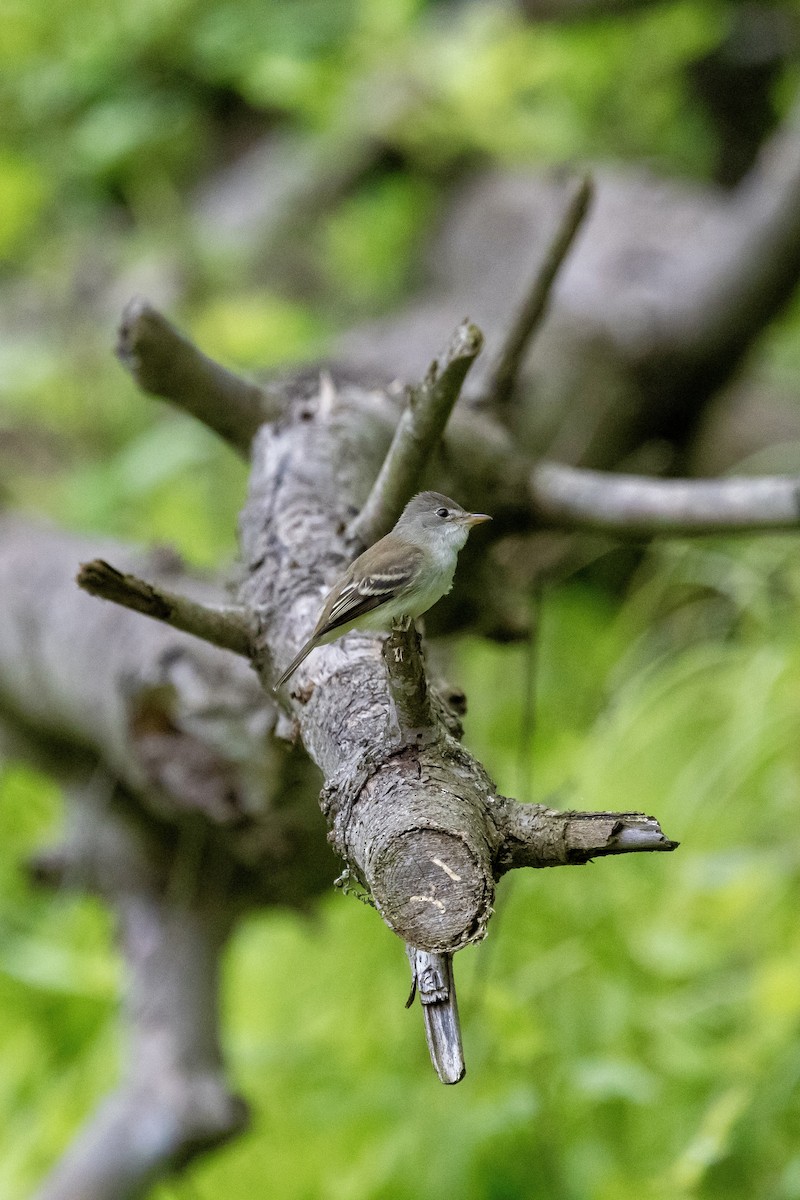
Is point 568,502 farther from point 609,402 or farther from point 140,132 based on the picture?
point 140,132

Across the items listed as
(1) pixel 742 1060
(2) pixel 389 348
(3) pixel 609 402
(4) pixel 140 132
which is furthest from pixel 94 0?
(1) pixel 742 1060

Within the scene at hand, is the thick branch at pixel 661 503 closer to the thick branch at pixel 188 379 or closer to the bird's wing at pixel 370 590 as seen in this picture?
the thick branch at pixel 188 379

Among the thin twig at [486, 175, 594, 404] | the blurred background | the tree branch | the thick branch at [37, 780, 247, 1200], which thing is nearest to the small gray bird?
the tree branch

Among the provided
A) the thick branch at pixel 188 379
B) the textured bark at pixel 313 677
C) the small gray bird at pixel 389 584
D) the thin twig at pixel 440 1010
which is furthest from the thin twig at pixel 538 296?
the thin twig at pixel 440 1010

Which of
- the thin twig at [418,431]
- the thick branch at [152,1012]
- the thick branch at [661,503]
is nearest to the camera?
the thin twig at [418,431]

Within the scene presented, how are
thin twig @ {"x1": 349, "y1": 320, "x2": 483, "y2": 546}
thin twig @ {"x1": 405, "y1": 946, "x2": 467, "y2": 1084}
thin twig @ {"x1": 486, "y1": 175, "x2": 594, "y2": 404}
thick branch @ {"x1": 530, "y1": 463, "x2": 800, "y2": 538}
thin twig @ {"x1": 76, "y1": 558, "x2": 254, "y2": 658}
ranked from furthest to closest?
thin twig @ {"x1": 486, "y1": 175, "x2": 594, "y2": 404}, thick branch @ {"x1": 530, "y1": 463, "x2": 800, "y2": 538}, thin twig @ {"x1": 349, "y1": 320, "x2": 483, "y2": 546}, thin twig @ {"x1": 76, "y1": 558, "x2": 254, "y2": 658}, thin twig @ {"x1": 405, "y1": 946, "x2": 467, "y2": 1084}

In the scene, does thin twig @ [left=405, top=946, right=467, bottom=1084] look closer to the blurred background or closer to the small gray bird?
the small gray bird
